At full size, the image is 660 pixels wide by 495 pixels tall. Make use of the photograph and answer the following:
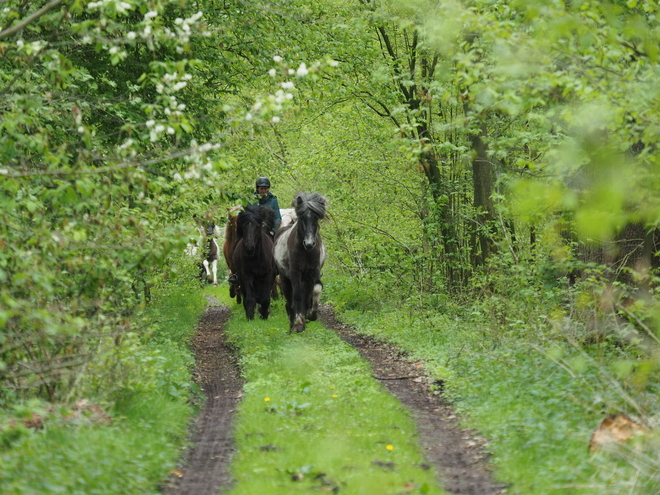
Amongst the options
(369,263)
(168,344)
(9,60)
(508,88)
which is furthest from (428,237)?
(508,88)

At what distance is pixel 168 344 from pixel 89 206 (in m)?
5.54

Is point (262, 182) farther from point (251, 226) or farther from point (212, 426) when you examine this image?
point (212, 426)

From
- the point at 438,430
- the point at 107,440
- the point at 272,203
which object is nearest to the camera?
the point at 107,440

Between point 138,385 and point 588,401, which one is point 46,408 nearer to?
point 138,385

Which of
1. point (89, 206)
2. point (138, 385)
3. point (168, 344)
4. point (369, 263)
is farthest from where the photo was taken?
point (369, 263)

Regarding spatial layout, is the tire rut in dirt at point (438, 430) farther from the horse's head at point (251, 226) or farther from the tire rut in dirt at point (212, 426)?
the horse's head at point (251, 226)

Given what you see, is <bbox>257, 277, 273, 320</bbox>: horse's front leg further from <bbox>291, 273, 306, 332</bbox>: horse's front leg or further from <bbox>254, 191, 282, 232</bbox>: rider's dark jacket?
<bbox>291, 273, 306, 332</bbox>: horse's front leg

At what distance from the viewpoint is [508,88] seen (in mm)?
6047

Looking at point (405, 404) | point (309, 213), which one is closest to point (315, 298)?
point (309, 213)

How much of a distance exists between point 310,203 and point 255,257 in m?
3.04

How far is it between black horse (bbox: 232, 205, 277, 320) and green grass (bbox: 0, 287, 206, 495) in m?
6.73

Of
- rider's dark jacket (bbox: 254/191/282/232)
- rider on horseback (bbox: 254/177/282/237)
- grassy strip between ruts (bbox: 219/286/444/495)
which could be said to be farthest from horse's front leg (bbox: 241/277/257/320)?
grassy strip between ruts (bbox: 219/286/444/495)

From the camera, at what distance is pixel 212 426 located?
794 centimetres

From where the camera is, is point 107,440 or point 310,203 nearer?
point 107,440
